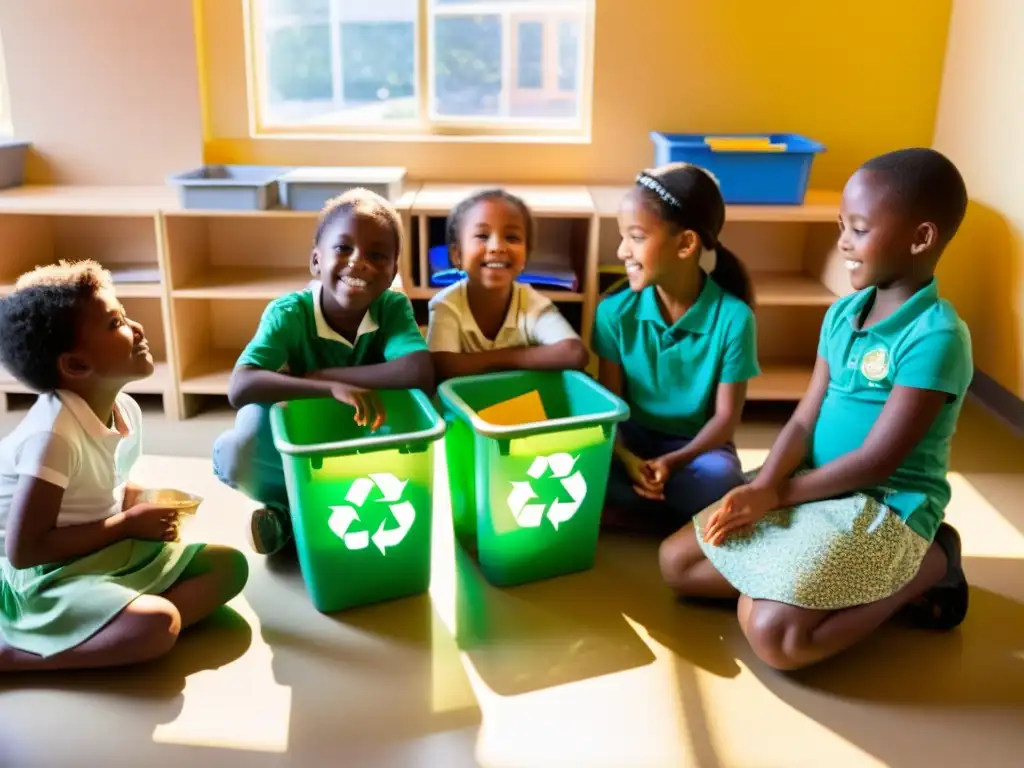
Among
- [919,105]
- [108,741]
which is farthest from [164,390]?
[919,105]

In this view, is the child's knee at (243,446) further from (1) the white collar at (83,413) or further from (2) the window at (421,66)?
(2) the window at (421,66)

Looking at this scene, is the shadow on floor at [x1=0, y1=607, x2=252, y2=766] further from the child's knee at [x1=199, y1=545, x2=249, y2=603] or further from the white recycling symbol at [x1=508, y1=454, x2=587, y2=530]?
the white recycling symbol at [x1=508, y1=454, x2=587, y2=530]

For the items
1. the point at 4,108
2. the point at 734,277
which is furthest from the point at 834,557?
the point at 4,108

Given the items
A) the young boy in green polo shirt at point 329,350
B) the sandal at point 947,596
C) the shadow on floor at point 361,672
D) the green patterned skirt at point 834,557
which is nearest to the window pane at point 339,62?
the young boy in green polo shirt at point 329,350

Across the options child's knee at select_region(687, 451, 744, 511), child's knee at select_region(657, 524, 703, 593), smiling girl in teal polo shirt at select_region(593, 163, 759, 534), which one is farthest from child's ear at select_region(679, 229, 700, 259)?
child's knee at select_region(657, 524, 703, 593)

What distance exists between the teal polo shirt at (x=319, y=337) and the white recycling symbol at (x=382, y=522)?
1.08 feet

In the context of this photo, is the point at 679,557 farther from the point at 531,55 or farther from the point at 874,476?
the point at 531,55

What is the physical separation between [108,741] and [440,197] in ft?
5.55

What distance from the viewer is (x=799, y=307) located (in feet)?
9.82

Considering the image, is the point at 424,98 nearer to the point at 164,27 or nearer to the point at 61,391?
the point at 164,27

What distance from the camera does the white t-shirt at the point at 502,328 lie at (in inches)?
80.0

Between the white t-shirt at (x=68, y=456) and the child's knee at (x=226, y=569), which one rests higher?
the white t-shirt at (x=68, y=456)

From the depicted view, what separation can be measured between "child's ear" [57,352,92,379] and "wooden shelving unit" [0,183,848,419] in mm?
932

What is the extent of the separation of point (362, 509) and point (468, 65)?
183 centimetres
